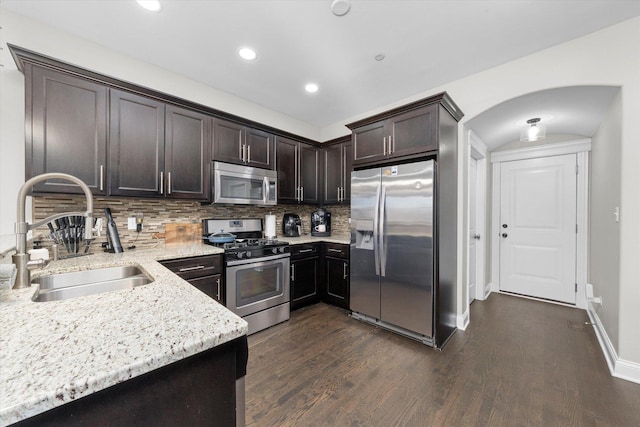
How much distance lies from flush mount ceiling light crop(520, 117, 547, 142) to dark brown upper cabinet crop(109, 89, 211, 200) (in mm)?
3572

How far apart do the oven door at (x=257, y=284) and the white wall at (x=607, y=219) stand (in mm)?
2914

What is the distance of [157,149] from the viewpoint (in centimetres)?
236

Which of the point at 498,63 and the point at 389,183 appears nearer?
the point at 498,63

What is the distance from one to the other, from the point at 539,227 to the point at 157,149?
4930 mm

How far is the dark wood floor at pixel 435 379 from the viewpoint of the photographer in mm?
1567

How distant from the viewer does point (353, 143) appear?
3.01 meters

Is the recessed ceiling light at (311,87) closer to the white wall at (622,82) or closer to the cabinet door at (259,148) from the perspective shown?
the cabinet door at (259,148)

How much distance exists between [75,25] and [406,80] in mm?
3022

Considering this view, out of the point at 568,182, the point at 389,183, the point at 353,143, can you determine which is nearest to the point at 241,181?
the point at 353,143

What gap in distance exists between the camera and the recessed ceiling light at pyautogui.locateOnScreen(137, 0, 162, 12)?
1.78m

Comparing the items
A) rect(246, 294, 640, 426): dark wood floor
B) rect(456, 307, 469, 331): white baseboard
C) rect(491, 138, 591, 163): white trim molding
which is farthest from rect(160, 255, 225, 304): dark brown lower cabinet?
rect(491, 138, 591, 163): white trim molding

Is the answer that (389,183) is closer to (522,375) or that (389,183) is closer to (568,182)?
(522,375)

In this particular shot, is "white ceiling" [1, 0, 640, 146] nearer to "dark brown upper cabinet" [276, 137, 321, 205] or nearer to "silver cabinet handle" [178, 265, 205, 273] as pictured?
"dark brown upper cabinet" [276, 137, 321, 205]

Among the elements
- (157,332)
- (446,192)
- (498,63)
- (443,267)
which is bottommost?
(443,267)
